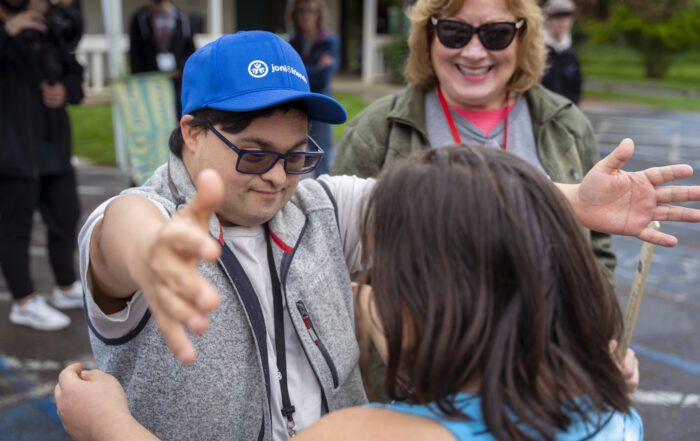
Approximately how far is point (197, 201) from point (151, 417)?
0.83 meters

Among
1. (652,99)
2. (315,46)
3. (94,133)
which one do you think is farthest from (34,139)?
(652,99)

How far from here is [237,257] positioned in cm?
166

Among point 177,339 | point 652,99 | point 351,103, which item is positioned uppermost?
point 177,339

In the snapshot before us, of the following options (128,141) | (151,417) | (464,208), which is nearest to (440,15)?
(464,208)

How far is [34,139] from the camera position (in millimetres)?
4141

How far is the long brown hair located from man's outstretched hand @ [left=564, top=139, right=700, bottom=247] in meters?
0.59

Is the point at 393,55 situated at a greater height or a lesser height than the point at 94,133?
greater

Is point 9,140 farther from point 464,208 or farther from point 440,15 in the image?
point 464,208

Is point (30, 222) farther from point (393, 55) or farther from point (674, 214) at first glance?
point (393, 55)

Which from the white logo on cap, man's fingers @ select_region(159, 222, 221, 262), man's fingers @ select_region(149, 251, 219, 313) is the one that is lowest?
man's fingers @ select_region(149, 251, 219, 313)

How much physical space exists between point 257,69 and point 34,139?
3024 mm

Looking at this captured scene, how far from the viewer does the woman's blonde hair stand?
98.1 inches

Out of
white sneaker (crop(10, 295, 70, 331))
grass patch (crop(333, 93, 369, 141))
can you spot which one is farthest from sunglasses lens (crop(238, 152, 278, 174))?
grass patch (crop(333, 93, 369, 141))

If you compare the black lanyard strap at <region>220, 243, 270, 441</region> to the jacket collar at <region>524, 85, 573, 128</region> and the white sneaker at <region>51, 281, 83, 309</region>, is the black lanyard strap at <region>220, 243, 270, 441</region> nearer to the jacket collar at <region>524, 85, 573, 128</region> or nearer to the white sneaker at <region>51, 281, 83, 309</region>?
the jacket collar at <region>524, 85, 573, 128</region>
